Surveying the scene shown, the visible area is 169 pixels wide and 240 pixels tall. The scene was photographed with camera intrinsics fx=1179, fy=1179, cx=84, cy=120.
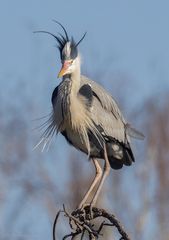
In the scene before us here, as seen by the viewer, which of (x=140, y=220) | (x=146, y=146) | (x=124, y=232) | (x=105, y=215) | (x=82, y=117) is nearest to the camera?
(x=124, y=232)

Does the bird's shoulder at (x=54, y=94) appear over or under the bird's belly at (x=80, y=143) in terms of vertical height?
over

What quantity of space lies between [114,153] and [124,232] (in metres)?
2.60

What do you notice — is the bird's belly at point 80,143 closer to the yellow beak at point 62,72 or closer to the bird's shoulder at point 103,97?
the bird's shoulder at point 103,97

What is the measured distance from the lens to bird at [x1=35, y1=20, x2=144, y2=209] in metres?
7.06

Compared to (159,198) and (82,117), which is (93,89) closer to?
(82,117)

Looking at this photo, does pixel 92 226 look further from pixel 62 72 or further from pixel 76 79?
pixel 76 79

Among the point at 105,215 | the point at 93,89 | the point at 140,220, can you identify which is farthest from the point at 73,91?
the point at 140,220

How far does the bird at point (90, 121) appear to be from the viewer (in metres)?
7.06

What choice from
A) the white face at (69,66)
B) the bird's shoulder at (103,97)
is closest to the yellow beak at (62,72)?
the white face at (69,66)

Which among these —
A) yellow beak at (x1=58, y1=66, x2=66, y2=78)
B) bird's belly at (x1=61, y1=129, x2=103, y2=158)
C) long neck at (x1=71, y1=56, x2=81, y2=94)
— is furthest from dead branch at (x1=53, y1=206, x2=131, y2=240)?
long neck at (x1=71, y1=56, x2=81, y2=94)

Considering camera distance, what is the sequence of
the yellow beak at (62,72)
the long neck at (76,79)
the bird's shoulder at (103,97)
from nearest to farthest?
the yellow beak at (62,72)
the long neck at (76,79)
the bird's shoulder at (103,97)

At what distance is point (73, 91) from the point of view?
7145mm

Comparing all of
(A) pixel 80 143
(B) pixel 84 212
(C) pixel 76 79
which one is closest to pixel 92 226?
(B) pixel 84 212

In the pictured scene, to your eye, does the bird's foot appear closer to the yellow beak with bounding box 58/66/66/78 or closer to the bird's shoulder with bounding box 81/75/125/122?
the yellow beak with bounding box 58/66/66/78
